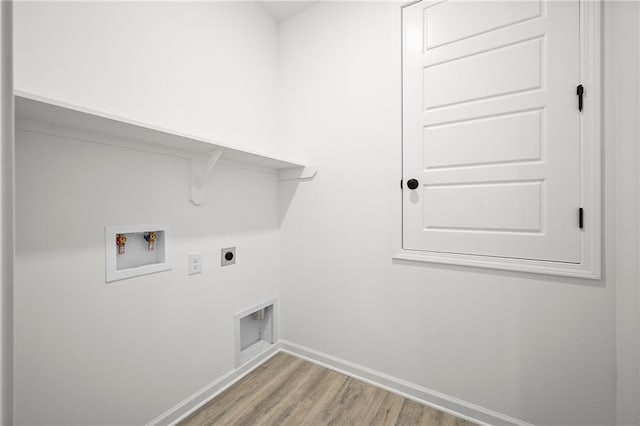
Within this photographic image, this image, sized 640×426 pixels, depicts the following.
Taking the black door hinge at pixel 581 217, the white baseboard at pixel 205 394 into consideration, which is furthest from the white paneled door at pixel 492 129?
the white baseboard at pixel 205 394

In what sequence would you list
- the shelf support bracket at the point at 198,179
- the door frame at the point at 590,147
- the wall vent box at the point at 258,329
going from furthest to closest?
the wall vent box at the point at 258,329 < the shelf support bracket at the point at 198,179 < the door frame at the point at 590,147

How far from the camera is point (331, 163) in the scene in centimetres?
180

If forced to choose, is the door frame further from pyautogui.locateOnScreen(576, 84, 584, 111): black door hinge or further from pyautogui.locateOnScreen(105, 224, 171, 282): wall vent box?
pyautogui.locateOnScreen(105, 224, 171, 282): wall vent box

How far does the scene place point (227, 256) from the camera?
162 cm

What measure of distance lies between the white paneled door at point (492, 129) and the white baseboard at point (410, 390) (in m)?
0.82

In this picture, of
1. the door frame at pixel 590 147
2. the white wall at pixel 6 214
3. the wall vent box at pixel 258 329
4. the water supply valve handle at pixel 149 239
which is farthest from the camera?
the wall vent box at pixel 258 329

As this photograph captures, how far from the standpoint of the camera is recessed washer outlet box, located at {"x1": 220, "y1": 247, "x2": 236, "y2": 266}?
5.22ft

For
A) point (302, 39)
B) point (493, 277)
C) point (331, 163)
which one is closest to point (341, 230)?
point (331, 163)

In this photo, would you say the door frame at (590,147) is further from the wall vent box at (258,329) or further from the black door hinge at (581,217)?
the wall vent box at (258,329)

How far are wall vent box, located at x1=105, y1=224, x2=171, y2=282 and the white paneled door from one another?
4.38 feet

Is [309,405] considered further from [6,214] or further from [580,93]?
[580,93]

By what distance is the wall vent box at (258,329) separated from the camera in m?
1.83

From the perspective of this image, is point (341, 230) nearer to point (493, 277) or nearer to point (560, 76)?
point (493, 277)

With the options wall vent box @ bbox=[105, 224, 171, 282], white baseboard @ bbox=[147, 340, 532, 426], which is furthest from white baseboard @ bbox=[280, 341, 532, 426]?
wall vent box @ bbox=[105, 224, 171, 282]
